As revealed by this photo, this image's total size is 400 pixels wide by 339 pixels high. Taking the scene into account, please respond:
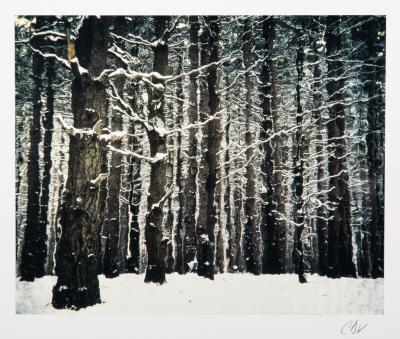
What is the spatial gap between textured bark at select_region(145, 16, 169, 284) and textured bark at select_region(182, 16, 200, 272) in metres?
0.41

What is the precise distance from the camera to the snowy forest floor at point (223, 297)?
20.9 feet

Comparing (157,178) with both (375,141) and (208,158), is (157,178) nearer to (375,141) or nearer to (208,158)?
(208,158)

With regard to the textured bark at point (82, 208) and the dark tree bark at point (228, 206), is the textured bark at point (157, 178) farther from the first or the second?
the dark tree bark at point (228, 206)

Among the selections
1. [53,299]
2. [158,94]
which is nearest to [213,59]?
[158,94]

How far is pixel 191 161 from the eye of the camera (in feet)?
22.8

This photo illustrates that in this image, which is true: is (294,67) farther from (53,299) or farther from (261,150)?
(53,299)

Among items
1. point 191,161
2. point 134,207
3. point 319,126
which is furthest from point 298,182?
point 134,207

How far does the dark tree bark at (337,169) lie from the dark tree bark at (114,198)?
338cm

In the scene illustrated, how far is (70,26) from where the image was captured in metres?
6.39

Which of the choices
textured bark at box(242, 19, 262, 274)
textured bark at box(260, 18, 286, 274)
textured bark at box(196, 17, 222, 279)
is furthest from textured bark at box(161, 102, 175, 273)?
textured bark at box(260, 18, 286, 274)

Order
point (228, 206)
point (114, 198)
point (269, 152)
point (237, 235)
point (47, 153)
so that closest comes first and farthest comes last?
point (47, 153)
point (269, 152)
point (114, 198)
point (228, 206)
point (237, 235)
